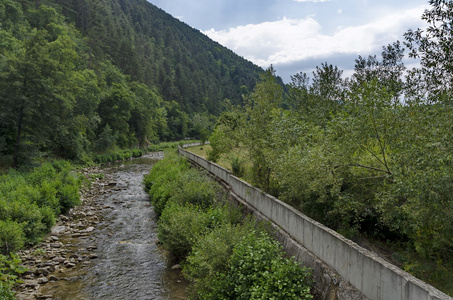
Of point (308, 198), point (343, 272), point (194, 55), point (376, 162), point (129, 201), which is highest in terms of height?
point (194, 55)

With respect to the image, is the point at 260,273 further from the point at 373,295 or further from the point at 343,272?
the point at 373,295

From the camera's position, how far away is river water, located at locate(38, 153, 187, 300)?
10.2 m

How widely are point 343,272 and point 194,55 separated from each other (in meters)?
165

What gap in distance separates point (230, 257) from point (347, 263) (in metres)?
3.77

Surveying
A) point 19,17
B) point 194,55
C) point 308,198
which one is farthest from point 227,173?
point 194,55

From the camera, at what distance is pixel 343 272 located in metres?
6.34

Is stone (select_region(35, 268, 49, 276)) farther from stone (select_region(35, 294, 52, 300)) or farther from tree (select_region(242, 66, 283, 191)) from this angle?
tree (select_region(242, 66, 283, 191))

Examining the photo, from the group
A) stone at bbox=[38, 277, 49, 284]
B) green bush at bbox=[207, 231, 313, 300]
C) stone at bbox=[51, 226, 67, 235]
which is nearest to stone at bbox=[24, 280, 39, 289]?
stone at bbox=[38, 277, 49, 284]

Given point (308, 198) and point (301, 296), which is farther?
point (308, 198)

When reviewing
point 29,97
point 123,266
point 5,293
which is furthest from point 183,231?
point 29,97

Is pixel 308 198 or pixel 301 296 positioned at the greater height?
pixel 308 198

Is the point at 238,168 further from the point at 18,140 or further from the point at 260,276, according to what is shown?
the point at 18,140

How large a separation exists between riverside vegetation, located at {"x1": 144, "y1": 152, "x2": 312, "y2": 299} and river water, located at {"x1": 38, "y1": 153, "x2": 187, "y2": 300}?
0.98 m

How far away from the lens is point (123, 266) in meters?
12.2
